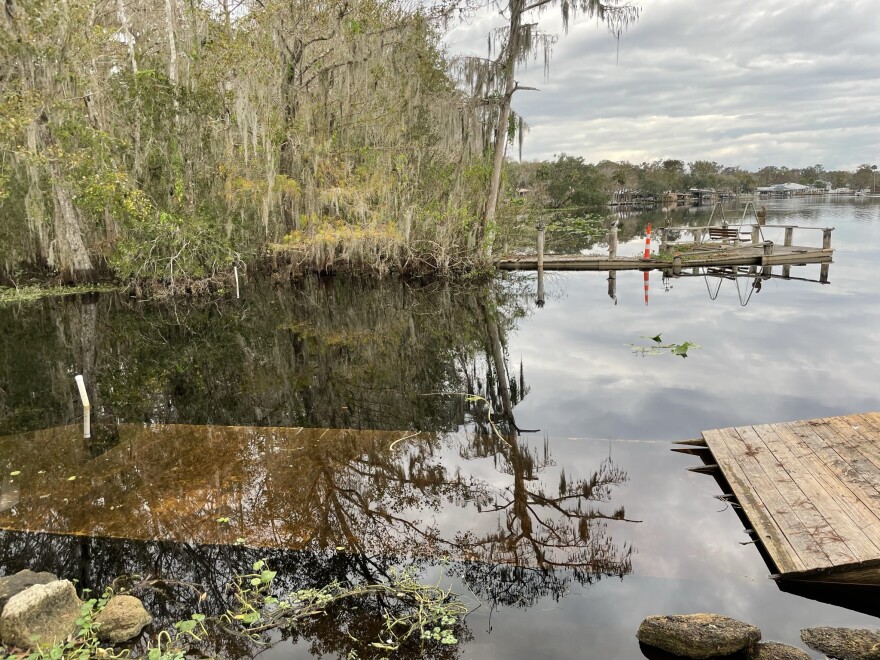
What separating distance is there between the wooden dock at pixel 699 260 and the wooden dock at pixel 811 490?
47.1 feet

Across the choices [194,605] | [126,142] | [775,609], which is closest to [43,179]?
[126,142]

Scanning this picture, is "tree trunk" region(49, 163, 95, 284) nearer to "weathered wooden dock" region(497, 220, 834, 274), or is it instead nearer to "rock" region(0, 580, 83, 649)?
"weathered wooden dock" region(497, 220, 834, 274)

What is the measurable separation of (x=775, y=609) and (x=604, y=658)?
1324 millimetres

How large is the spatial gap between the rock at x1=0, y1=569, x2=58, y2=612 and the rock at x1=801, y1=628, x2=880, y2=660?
198 inches

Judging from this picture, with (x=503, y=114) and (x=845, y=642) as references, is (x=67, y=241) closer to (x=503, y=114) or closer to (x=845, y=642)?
(x=503, y=114)

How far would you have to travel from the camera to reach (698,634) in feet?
12.4

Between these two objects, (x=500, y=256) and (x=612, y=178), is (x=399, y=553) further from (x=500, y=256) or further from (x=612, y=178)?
(x=612, y=178)

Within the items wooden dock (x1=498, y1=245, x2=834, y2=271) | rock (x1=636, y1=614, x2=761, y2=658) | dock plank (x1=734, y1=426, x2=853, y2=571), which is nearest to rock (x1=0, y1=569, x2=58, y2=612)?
rock (x1=636, y1=614, x2=761, y2=658)

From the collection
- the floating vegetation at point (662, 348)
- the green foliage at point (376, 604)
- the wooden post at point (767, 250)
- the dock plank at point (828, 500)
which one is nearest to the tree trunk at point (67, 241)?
the floating vegetation at point (662, 348)

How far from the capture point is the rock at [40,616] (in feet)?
12.1

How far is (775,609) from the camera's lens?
4.20m

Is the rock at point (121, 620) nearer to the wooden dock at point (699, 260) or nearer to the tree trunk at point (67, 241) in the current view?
the tree trunk at point (67, 241)

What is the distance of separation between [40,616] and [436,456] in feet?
12.6

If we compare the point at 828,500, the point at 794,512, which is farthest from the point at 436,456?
the point at 828,500
